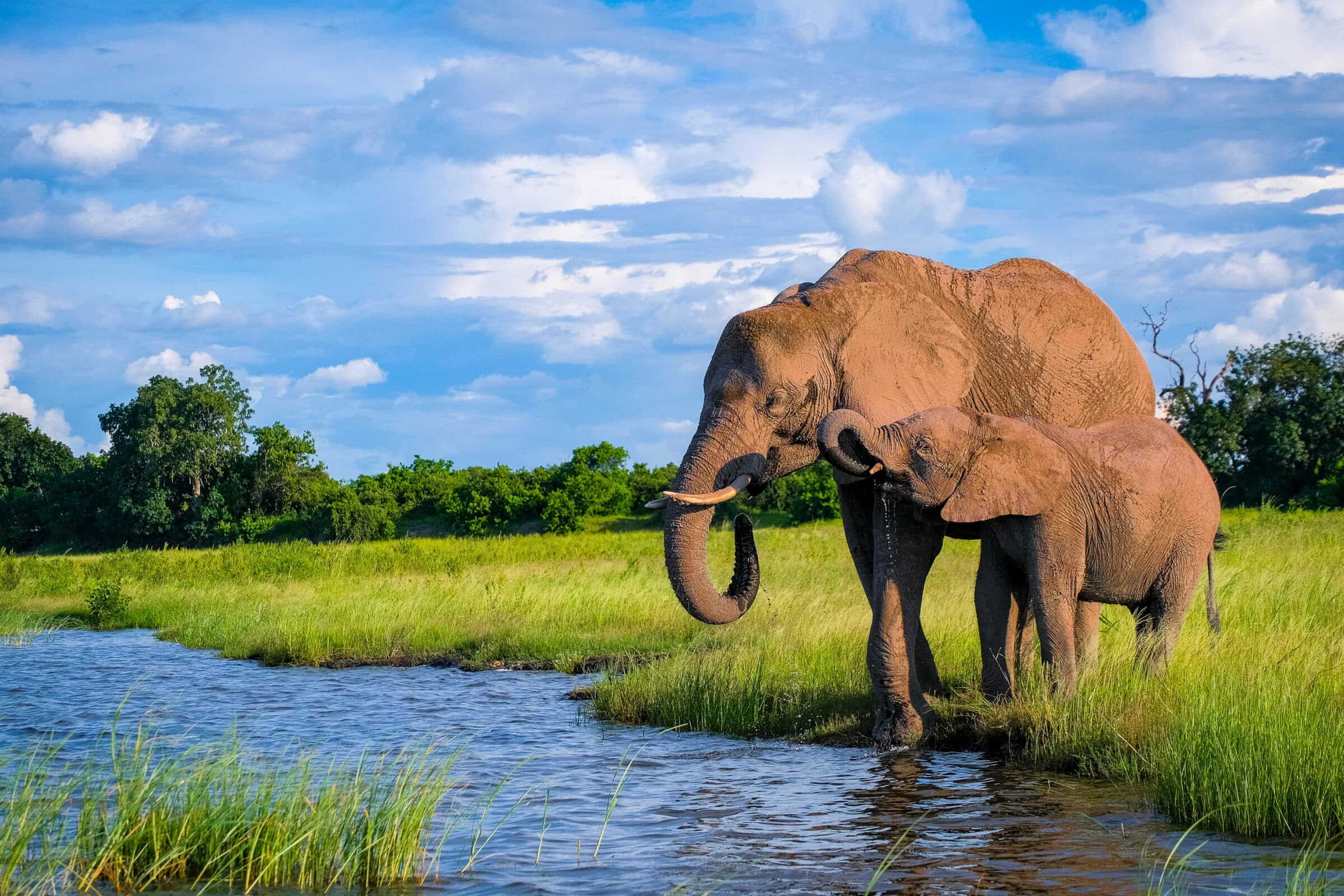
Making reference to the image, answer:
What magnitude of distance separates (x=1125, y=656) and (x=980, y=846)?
342 centimetres

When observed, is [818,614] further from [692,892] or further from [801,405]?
[692,892]

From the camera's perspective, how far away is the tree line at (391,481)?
38.7 metres

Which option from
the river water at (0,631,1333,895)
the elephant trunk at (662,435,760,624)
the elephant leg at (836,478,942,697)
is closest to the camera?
the river water at (0,631,1333,895)

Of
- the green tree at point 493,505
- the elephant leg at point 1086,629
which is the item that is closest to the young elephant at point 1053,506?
the elephant leg at point 1086,629

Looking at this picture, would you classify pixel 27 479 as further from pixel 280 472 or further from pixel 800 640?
pixel 800 640

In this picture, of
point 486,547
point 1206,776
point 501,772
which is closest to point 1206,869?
point 1206,776

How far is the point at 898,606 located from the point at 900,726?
878mm

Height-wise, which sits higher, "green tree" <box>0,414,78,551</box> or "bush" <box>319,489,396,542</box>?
"green tree" <box>0,414,78,551</box>

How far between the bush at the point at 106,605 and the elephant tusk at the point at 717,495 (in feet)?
58.6

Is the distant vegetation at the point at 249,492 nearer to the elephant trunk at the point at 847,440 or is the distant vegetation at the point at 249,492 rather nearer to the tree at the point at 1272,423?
the tree at the point at 1272,423

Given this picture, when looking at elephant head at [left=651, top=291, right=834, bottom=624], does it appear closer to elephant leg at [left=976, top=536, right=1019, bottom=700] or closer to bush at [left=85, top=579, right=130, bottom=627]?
elephant leg at [left=976, top=536, right=1019, bottom=700]

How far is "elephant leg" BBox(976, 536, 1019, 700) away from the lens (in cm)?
905

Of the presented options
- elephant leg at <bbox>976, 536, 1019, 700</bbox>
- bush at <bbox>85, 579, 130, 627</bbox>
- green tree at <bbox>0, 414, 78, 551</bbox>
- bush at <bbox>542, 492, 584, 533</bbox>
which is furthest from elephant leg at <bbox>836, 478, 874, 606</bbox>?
green tree at <bbox>0, 414, 78, 551</bbox>

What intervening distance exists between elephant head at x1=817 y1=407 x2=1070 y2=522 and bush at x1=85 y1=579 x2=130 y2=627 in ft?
61.6
